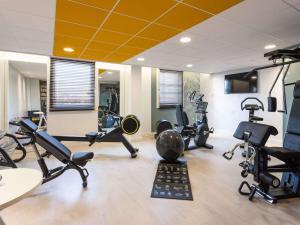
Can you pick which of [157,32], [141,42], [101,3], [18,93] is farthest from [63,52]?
[18,93]

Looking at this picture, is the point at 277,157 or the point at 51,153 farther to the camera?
the point at 51,153

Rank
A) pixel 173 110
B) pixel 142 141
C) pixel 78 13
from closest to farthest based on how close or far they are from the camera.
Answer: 1. pixel 78 13
2. pixel 142 141
3. pixel 173 110

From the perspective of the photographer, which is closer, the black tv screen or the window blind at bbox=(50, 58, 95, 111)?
the window blind at bbox=(50, 58, 95, 111)

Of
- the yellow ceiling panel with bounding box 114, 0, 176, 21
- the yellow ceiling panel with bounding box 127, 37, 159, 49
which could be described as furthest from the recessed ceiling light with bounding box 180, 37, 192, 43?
the yellow ceiling panel with bounding box 114, 0, 176, 21

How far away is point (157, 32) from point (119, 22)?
26.6 inches

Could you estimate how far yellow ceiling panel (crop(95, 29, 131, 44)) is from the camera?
3215 mm

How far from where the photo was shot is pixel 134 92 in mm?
6020

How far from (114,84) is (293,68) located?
251 inches

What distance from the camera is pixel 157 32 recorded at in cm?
315

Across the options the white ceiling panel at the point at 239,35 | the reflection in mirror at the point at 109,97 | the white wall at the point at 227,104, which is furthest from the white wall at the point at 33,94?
the white wall at the point at 227,104

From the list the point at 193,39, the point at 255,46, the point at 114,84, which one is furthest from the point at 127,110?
the point at 255,46

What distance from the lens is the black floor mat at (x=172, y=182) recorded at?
2.45 metres

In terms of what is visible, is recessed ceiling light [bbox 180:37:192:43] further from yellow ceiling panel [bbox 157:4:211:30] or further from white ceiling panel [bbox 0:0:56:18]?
white ceiling panel [bbox 0:0:56:18]

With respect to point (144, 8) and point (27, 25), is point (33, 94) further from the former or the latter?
point (144, 8)
